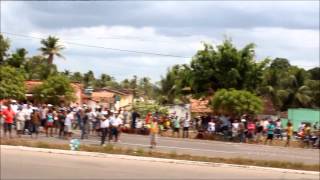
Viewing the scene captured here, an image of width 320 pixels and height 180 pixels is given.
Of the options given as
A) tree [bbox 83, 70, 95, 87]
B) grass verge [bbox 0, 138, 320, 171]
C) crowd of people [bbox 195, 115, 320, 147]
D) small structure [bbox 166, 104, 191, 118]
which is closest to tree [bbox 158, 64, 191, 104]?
small structure [bbox 166, 104, 191, 118]

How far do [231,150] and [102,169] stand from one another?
10023mm

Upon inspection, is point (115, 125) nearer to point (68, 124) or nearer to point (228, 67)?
point (68, 124)

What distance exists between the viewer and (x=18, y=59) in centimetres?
6425

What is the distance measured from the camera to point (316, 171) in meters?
19.7

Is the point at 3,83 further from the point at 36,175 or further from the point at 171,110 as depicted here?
the point at 36,175

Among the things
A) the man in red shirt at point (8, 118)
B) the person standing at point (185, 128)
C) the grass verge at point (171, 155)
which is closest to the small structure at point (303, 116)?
the person standing at point (185, 128)

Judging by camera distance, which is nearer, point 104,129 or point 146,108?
point 104,129

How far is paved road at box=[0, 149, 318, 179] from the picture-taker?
1534 cm

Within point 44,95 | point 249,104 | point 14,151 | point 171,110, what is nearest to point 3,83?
point 44,95

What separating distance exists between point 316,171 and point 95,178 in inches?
334

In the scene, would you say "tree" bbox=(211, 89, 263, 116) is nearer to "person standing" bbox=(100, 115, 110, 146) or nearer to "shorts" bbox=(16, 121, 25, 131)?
"person standing" bbox=(100, 115, 110, 146)

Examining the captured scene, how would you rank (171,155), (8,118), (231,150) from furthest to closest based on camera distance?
1. (231,150)
2. (8,118)
3. (171,155)

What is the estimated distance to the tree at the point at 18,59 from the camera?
6384 cm

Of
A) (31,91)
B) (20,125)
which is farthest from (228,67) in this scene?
(31,91)
